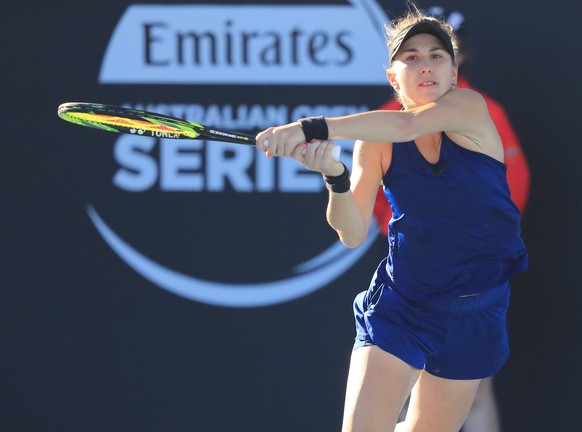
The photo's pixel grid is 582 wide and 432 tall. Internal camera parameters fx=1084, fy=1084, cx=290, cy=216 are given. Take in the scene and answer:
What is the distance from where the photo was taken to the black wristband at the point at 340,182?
3.10 meters

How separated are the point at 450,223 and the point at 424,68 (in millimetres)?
461

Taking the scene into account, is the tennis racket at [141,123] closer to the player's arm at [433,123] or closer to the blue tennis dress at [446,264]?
the player's arm at [433,123]

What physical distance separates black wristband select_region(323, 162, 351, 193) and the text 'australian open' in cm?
97

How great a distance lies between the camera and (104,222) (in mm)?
4074

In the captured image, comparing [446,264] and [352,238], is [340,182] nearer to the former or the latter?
[352,238]

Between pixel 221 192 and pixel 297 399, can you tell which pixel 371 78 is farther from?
pixel 297 399

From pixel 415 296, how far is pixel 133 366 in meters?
1.32

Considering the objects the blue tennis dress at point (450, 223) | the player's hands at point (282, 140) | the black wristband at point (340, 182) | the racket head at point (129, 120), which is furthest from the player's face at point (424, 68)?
the racket head at point (129, 120)

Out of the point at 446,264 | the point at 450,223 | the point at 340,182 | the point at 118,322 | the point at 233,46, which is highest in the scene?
the point at 233,46

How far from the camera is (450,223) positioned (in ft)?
10.4

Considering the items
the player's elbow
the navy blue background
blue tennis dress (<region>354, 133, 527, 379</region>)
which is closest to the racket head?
the player's elbow

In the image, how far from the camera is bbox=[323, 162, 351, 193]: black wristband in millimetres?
3096

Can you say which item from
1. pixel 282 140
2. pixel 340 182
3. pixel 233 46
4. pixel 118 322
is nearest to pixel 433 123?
pixel 340 182

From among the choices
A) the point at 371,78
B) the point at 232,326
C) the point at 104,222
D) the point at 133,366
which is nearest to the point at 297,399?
the point at 232,326
